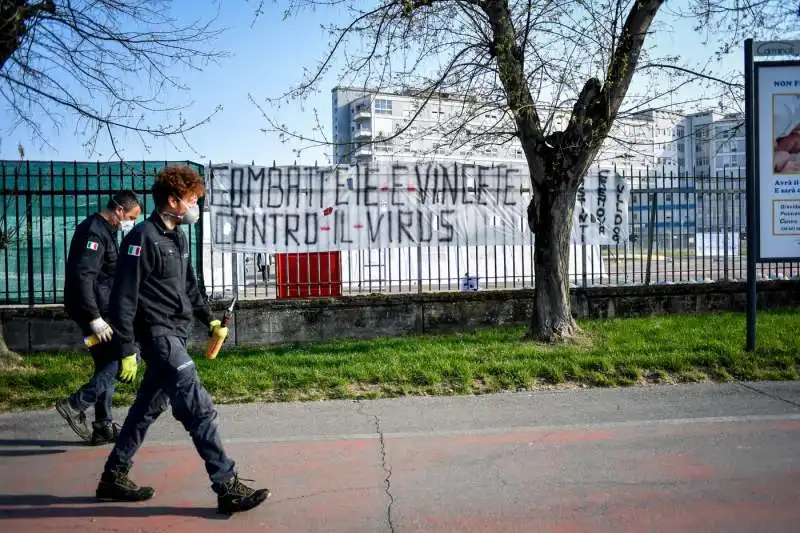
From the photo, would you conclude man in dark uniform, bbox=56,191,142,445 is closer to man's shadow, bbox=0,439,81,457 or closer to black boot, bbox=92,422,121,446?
black boot, bbox=92,422,121,446

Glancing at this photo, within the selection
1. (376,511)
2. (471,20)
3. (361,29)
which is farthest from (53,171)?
(376,511)

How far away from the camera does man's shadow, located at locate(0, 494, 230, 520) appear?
173 inches

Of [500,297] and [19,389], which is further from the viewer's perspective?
[500,297]

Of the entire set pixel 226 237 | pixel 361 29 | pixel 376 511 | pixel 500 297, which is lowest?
pixel 376 511

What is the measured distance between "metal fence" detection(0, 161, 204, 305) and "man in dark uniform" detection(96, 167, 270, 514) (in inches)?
215

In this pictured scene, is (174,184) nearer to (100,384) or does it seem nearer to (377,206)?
(100,384)

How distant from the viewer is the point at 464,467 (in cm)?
518

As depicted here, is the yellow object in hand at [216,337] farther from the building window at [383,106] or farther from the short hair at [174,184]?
the building window at [383,106]

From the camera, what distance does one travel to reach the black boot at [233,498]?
4359 mm

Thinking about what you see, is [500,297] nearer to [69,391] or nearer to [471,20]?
[471,20]

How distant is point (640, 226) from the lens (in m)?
11.8

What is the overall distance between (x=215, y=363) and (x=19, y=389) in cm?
198

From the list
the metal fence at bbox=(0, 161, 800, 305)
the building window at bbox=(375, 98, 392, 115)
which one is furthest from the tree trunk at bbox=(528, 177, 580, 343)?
the building window at bbox=(375, 98, 392, 115)

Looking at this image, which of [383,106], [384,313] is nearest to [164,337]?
[384,313]
